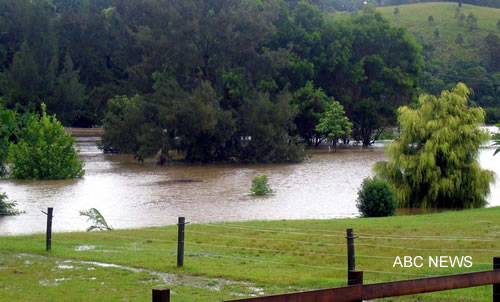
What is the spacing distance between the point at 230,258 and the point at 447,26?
443ft

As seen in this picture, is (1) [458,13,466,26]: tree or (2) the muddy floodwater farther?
(1) [458,13,466,26]: tree

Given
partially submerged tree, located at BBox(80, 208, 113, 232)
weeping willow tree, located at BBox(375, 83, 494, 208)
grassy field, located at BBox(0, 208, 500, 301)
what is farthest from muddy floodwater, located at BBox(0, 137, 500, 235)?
grassy field, located at BBox(0, 208, 500, 301)

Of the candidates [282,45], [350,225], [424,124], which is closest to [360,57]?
[282,45]

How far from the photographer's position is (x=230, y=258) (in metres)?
14.8

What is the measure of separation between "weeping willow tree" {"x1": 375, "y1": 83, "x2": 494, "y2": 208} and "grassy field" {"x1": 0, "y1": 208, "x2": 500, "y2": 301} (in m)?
8.28

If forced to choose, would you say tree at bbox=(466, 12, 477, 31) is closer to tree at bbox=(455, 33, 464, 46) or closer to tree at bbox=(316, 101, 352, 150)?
tree at bbox=(455, 33, 464, 46)

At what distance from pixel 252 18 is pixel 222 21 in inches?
93.5

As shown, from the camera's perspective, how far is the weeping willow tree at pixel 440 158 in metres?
28.7

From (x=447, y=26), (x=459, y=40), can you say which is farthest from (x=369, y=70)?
(x=447, y=26)

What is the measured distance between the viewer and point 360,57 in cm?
7412

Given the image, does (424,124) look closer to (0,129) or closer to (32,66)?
(0,129)

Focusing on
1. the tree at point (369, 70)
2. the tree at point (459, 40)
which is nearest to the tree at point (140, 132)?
the tree at point (369, 70)

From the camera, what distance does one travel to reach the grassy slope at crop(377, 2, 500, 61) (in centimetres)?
12619

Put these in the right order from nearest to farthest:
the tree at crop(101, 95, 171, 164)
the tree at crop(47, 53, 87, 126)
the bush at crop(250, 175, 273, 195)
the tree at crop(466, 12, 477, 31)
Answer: the bush at crop(250, 175, 273, 195)
the tree at crop(101, 95, 171, 164)
the tree at crop(47, 53, 87, 126)
the tree at crop(466, 12, 477, 31)
